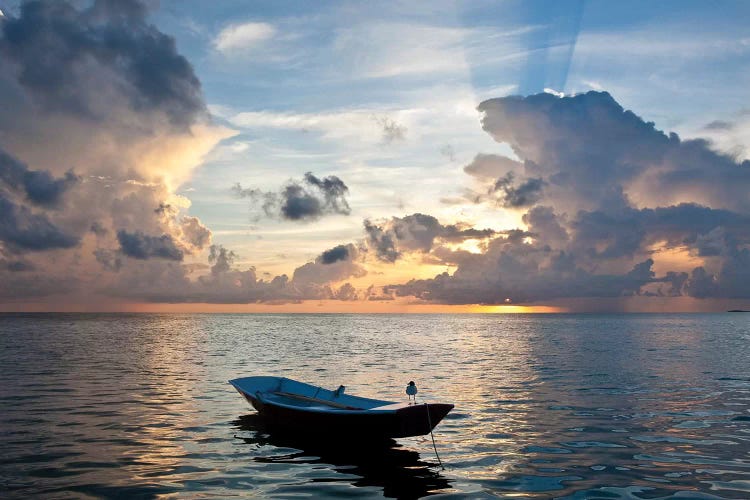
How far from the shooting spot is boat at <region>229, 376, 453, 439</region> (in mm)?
22219

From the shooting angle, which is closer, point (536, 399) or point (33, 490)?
point (33, 490)

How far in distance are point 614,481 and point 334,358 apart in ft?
171

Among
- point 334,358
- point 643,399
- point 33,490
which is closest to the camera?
point 33,490

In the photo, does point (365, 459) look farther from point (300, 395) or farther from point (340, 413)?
point (300, 395)

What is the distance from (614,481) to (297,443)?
1262 centimetres

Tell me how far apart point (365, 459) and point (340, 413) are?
7.14 feet

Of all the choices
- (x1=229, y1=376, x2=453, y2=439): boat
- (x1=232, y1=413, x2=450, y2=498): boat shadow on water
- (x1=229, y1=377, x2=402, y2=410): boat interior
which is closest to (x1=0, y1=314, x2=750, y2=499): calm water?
(x1=232, y1=413, x2=450, y2=498): boat shadow on water

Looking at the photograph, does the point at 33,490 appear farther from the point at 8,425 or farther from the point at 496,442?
the point at 496,442

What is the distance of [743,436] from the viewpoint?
25234 millimetres

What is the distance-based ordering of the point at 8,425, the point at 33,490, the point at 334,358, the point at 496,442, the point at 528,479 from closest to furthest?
1. the point at 33,490
2. the point at 528,479
3. the point at 496,442
4. the point at 8,425
5. the point at 334,358

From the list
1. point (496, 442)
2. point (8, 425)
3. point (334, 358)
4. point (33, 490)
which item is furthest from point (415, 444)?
point (334, 358)

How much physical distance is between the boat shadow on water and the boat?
0.52m

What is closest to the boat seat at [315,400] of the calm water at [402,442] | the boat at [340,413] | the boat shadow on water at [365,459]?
the boat at [340,413]

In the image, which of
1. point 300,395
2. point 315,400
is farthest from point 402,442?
point 300,395
